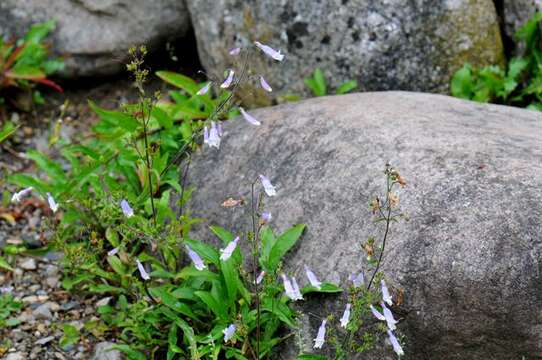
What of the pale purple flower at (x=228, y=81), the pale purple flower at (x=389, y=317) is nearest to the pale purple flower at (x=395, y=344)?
the pale purple flower at (x=389, y=317)

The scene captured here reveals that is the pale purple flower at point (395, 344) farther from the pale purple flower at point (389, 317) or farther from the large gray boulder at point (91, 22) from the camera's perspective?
the large gray boulder at point (91, 22)

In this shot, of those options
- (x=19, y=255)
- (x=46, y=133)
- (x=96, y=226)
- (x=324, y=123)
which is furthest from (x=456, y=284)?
(x=46, y=133)

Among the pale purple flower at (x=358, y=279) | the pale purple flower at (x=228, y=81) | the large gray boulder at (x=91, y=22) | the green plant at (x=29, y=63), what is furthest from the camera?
the large gray boulder at (x=91, y=22)

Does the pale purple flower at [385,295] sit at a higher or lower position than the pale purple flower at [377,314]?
higher

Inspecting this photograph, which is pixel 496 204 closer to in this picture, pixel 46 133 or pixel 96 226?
pixel 96 226

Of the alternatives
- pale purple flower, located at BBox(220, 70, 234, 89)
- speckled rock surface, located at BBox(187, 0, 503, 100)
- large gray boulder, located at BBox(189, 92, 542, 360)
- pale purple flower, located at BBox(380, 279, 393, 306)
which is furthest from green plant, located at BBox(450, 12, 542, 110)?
pale purple flower, located at BBox(380, 279, 393, 306)

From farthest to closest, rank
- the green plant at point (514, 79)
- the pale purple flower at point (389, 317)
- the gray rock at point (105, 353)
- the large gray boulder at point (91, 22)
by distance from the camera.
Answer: the large gray boulder at point (91, 22), the green plant at point (514, 79), the gray rock at point (105, 353), the pale purple flower at point (389, 317)

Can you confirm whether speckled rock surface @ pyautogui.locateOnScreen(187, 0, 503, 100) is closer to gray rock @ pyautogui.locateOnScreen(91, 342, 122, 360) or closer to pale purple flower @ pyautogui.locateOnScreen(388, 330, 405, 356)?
gray rock @ pyautogui.locateOnScreen(91, 342, 122, 360)

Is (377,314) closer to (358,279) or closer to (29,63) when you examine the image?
(358,279)
